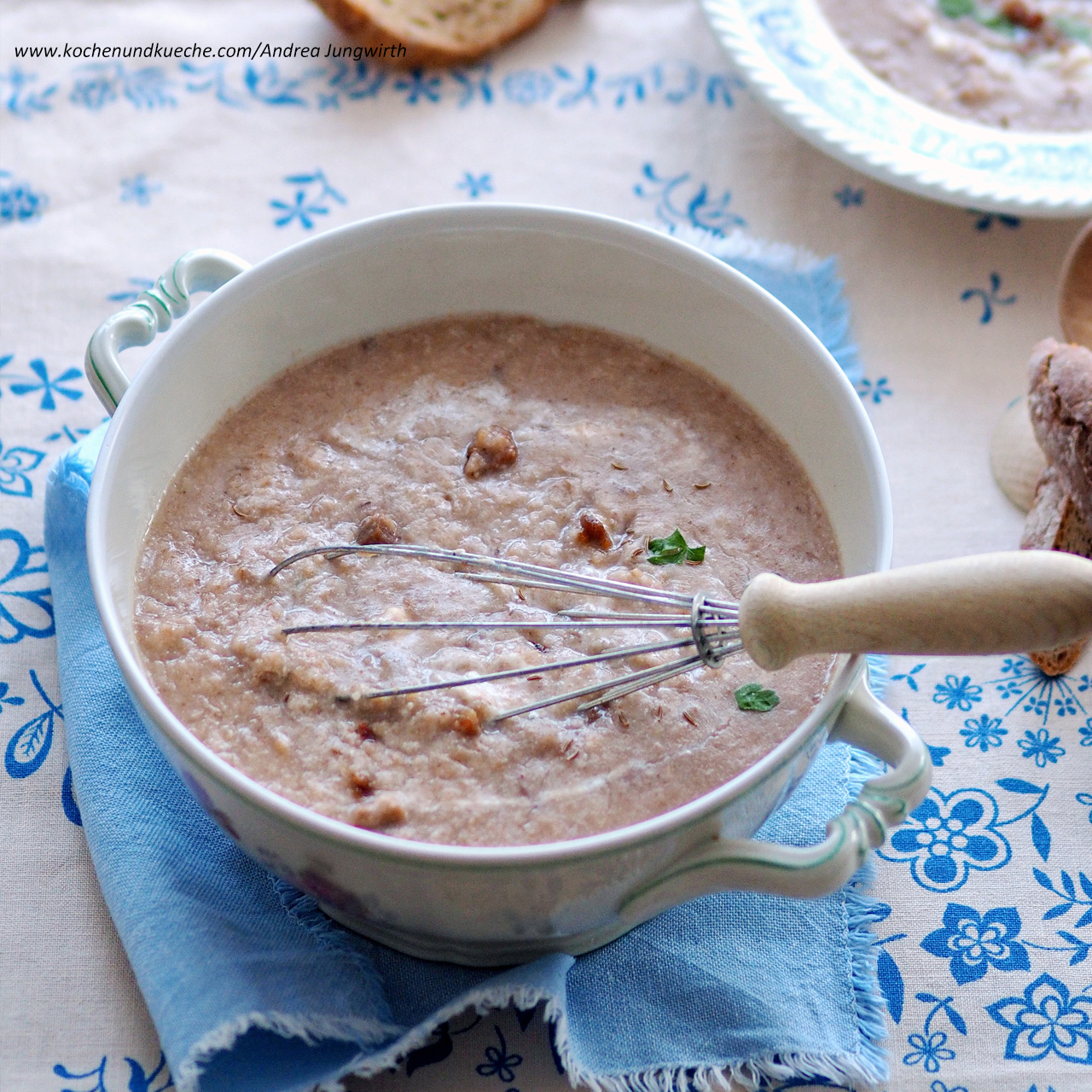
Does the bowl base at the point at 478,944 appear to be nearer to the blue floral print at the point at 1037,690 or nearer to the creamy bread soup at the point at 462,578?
the creamy bread soup at the point at 462,578

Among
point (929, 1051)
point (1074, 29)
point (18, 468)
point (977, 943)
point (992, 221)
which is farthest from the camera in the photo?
point (1074, 29)

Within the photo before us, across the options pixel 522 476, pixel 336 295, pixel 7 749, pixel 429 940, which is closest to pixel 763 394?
pixel 522 476

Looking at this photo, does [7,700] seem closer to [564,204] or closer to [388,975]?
[388,975]

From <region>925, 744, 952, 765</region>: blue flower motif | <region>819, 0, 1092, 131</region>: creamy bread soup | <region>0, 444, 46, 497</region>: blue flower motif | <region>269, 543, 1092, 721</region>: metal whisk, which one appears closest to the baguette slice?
<region>925, 744, 952, 765</region>: blue flower motif

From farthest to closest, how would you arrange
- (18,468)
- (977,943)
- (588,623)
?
(18,468), (977,943), (588,623)

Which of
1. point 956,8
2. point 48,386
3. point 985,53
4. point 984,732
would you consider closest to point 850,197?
point 985,53

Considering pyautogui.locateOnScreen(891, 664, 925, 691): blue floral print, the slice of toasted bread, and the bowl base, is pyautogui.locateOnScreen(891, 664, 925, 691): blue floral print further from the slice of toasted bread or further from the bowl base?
the slice of toasted bread

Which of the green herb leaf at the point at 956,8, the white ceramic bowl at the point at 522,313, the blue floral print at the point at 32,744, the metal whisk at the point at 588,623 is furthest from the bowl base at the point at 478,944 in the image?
the green herb leaf at the point at 956,8
